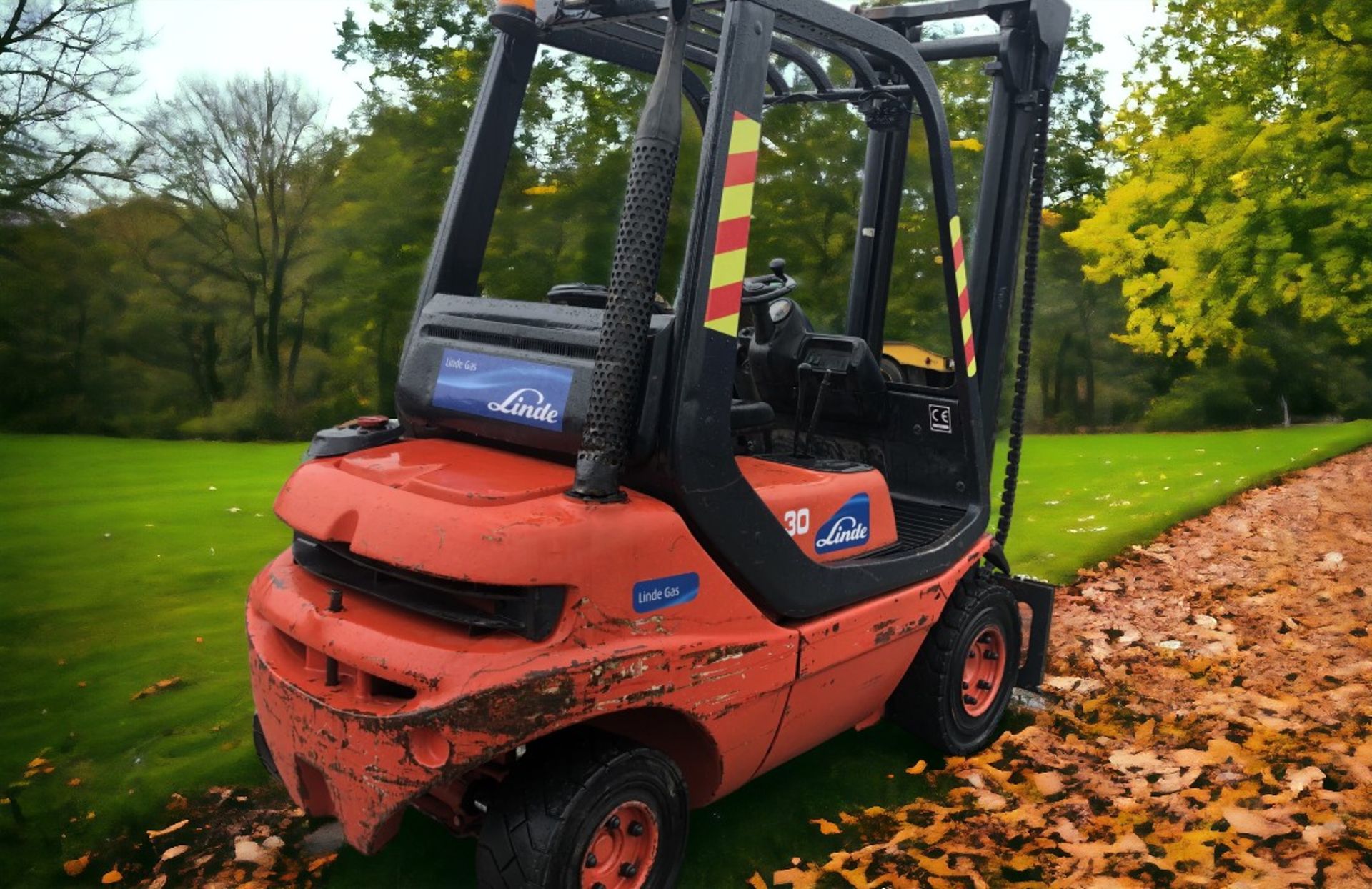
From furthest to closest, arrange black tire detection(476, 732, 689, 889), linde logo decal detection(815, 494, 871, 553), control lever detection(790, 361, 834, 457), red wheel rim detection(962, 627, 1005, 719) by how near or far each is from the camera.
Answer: red wheel rim detection(962, 627, 1005, 719) → control lever detection(790, 361, 834, 457) → linde logo decal detection(815, 494, 871, 553) → black tire detection(476, 732, 689, 889)

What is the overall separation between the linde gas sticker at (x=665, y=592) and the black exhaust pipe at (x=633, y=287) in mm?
254

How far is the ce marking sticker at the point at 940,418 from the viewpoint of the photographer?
4770 millimetres

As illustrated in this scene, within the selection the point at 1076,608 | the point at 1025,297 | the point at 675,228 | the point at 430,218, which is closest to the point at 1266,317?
the point at 675,228

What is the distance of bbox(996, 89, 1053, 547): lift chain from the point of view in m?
4.82

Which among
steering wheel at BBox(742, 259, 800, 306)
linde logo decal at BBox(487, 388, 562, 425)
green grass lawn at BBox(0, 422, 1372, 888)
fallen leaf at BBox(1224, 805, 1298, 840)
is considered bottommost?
green grass lawn at BBox(0, 422, 1372, 888)

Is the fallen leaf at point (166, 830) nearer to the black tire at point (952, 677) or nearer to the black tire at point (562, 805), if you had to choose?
the black tire at point (562, 805)

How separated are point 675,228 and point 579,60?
127 inches

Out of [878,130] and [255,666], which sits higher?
[878,130]

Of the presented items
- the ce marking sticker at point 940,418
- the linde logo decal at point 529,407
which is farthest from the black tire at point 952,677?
the linde logo decal at point 529,407

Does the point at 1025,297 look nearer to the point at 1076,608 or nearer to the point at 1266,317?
the point at 1076,608

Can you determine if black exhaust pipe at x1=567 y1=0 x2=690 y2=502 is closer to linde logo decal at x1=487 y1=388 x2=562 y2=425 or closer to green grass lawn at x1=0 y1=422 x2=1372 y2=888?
linde logo decal at x1=487 y1=388 x2=562 y2=425

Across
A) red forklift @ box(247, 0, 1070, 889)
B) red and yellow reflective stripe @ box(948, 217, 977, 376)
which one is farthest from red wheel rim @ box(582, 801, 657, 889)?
red and yellow reflective stripe @ box(948, 217, 977, 376)

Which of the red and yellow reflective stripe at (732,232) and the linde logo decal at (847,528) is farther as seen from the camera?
the linde logo decal at (847,528)

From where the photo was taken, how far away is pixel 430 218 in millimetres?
17500
